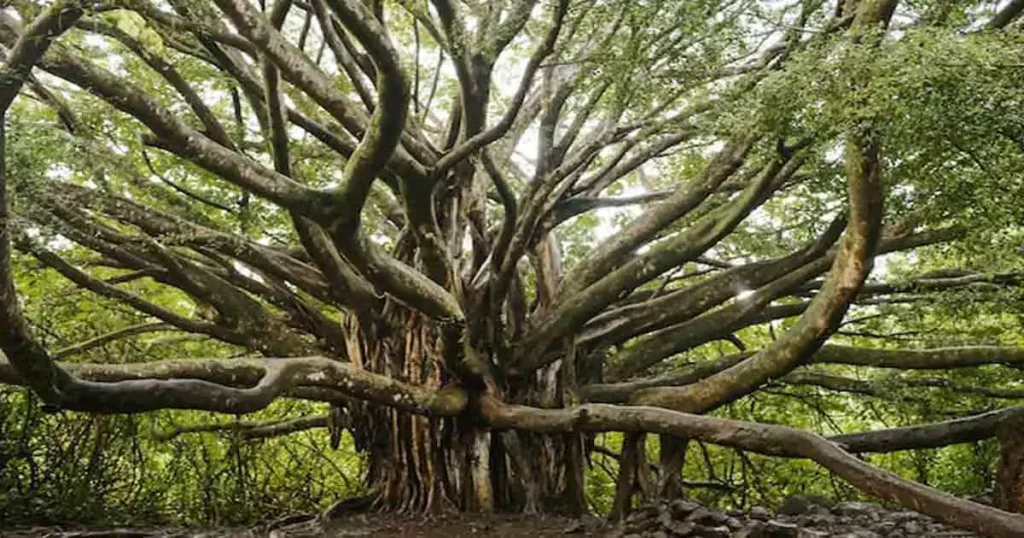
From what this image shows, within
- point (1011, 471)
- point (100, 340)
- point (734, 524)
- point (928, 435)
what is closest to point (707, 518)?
point (734, 524)

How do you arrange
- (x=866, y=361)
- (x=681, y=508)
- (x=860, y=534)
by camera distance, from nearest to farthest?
(x=860, y=534) → (x=681, y=508) → (x=866, y=361)

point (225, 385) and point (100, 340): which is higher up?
point (100, 340)

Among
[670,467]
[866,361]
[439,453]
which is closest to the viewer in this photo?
[670,467]

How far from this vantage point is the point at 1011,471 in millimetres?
4621

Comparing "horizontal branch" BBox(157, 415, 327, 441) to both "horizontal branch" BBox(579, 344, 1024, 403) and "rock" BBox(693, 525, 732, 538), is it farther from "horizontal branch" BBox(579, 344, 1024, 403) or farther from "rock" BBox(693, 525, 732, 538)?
"rock" BBox(693, 525, 732, 538)

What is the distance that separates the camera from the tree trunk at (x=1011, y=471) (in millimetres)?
4530

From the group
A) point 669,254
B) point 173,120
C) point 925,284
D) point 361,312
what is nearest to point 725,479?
point 925,284

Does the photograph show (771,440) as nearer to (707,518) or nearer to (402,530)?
(707,518)

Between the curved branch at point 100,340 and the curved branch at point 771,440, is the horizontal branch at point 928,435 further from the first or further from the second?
the curved branch at point 100,340

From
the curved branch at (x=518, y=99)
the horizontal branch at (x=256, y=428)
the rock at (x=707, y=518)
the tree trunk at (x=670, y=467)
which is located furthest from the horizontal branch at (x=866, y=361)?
the horizontal branch at (x=256, y=428)

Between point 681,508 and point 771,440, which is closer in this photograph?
point 771,440

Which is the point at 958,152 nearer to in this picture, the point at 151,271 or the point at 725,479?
the point at 151,271

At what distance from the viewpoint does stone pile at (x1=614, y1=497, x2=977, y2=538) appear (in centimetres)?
436

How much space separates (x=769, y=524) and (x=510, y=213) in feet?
8.72
